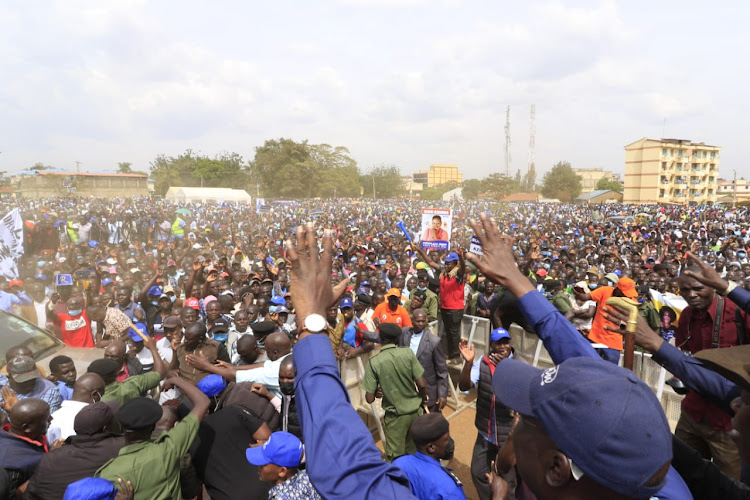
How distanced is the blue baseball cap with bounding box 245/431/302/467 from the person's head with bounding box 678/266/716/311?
3348 mm

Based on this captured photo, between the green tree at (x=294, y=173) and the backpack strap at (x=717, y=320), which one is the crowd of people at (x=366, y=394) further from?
the green tree at (x=294, y=173)

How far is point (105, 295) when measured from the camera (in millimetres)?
7254

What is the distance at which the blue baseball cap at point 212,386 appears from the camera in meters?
3.31

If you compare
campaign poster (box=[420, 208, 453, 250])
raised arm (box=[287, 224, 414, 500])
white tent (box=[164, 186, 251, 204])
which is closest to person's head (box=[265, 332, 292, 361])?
raised arm (box=[287, 224, 414, 500])

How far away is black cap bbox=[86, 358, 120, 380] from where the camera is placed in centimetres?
337

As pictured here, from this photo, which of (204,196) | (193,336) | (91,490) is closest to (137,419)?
(91,490)

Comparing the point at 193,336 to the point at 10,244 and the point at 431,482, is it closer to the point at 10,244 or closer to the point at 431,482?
the point at 431,482

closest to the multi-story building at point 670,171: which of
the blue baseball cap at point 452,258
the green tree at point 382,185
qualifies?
the green tree at point 382,185

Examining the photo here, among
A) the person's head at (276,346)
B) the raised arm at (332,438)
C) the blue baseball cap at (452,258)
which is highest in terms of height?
the raised arm at (332,438)

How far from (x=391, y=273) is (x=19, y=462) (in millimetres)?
7547

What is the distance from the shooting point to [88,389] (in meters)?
3.16

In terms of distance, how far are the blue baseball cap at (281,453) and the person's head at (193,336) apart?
6.56 ft

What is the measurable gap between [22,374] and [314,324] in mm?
3519

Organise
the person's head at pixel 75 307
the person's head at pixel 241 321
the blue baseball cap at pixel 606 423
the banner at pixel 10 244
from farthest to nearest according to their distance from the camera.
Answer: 1. the banner at pixel 10 244
2. the person's head at pixel 75 307
3. the person's head at pixel 241 321
4. the blue baseball cap at pixel 606 423
